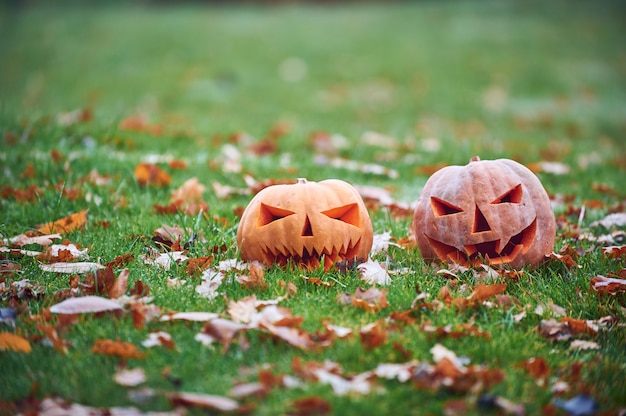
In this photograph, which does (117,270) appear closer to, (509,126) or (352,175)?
(352,175)

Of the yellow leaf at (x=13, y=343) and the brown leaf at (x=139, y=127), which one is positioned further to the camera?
the brown leaf at (x=139, y=127)

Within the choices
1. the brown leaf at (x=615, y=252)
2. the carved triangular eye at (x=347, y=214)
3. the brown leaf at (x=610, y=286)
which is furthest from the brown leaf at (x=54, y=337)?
the brown leaf at (x=615, y=252)

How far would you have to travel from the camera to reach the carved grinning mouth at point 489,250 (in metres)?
3.31

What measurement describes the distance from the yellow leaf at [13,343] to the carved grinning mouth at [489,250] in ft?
6.35

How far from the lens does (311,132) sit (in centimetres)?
753

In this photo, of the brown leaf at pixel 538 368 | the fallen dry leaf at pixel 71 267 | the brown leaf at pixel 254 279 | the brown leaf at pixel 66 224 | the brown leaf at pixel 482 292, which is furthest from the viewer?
the brown leaf at pixel 66 224

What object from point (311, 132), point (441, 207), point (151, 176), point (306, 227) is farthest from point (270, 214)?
point (311, 132)

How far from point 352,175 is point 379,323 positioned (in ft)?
10.4

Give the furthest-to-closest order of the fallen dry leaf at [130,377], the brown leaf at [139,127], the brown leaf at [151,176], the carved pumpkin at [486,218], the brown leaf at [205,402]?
1. the brown leaf at [139,127]
2. the brown leaf at [151,176]
3. the carved pumpkin at [486,218]
4. the fallen dry leaf at [130,377]
5. the brown leaf at [205,402]

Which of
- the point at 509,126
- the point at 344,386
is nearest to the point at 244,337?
the point at 344,386

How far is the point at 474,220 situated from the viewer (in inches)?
130

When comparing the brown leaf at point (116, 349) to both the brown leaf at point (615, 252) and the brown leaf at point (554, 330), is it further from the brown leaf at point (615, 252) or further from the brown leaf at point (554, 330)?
the brown leaf at point (615, 252)

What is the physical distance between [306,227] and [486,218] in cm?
89

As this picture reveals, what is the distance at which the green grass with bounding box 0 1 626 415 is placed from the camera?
239cm
